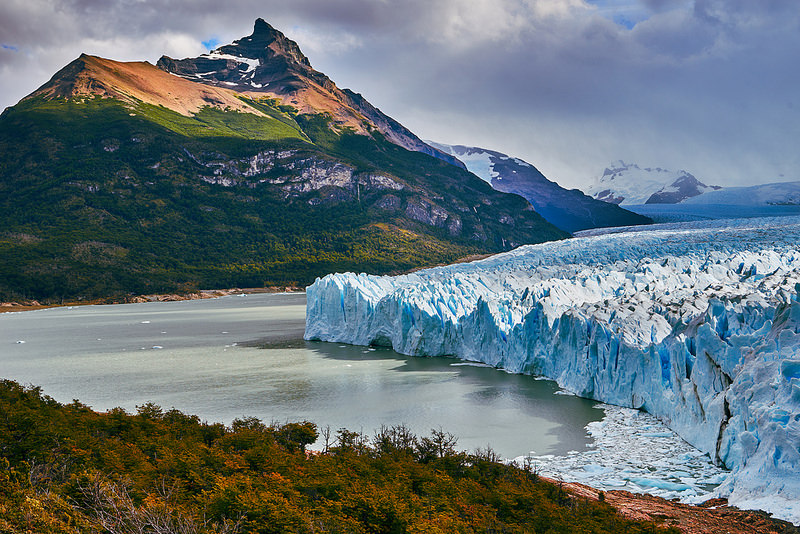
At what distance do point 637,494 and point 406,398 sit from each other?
32.7 ft

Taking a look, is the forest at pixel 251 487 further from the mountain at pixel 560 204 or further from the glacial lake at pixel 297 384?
the mountain at pixel 560 204

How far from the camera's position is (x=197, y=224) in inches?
3750

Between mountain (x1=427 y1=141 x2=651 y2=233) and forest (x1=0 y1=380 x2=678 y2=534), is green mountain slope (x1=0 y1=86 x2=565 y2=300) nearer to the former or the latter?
mountain (x1=427 y1=141 x2=651 y2=233)

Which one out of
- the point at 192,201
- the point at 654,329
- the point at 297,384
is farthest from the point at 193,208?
the point at 654,329

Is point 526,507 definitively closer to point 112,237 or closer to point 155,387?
point 155,387

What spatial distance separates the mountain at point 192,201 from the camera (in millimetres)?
80000

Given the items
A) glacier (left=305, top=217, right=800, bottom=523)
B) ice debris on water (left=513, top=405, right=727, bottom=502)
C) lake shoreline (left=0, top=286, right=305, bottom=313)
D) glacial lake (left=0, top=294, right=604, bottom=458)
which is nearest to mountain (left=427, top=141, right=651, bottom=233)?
lake shoreline (left=0, top=286, right=305, bottom=313)

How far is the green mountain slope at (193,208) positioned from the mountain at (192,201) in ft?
0.81

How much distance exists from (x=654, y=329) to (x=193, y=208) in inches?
3552

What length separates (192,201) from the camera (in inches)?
3880

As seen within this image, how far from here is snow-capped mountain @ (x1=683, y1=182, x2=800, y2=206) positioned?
99.9 meters

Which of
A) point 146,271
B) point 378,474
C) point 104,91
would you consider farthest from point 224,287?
point 378,474

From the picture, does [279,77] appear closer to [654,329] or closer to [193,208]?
[193,208]

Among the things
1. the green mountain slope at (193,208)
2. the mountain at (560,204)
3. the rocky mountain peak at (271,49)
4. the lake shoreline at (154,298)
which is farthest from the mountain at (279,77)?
the lake shoreline at (154,298)
